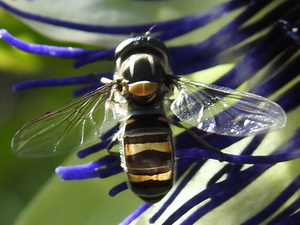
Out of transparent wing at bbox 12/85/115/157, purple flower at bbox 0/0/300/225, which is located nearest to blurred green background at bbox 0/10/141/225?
purple flower at bbox 0/0/300/225

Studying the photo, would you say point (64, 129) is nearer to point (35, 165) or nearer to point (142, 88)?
point (142, 88)

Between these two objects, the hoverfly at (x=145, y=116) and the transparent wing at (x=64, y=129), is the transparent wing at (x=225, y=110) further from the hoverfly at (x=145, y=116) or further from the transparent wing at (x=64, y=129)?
the transparent wing at (x=64, y=129)

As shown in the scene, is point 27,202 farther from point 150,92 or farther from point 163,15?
point 150,92

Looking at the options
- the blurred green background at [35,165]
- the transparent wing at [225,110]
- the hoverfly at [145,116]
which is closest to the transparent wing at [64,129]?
the hoverfly at [145,116]

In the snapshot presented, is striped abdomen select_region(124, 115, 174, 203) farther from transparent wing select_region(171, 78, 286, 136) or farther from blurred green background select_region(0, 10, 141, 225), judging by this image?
blurred green background select_region(0, 10, 141, 225)

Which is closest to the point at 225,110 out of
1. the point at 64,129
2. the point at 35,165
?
the point at 64,129

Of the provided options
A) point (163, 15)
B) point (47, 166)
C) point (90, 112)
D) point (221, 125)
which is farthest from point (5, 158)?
point (221, 125)
